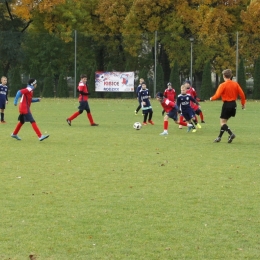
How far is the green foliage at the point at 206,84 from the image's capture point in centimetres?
4719

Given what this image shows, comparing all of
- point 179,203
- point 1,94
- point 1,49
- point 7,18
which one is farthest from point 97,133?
point 7,18

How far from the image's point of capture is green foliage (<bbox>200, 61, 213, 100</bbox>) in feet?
155

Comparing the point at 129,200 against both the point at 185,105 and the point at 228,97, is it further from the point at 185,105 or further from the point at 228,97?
the point at 185,105

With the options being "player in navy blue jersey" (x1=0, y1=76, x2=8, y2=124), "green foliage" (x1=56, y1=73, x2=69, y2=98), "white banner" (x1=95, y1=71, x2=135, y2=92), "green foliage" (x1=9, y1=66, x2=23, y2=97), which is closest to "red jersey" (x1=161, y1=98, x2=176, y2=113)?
"player in navy blue jersey" (x1=0, y1=76, x2=8, y2=124)

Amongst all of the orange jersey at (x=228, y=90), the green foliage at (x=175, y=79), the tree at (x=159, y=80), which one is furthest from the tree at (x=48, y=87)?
the orange jersey at (x=228, y=90)

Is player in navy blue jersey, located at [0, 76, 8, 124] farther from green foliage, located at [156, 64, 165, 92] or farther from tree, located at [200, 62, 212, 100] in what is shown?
tree, located at [200, 62, 212, 100]

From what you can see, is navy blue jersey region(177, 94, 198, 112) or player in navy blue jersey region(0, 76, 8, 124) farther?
player in navy blue jersey region(0, 76, 8, 124)

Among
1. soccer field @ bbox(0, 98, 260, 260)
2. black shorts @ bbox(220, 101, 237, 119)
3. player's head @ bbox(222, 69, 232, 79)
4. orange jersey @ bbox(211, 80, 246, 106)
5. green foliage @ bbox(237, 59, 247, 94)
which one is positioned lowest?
soccer field @ bbox(0, 98, 260, 260)

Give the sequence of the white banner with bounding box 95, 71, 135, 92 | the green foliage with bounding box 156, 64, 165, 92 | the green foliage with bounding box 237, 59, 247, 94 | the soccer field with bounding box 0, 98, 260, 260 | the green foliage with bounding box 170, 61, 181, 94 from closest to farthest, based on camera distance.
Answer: the soccer field with bounding box 0, 98, 260, 260 < the green foliage with bounding box 237, 59, 247, 94 < the white banner with bounding box 95, 71, 135, 92 < the green foliage with bounding box 156, 64, 165, 92 < the green foliage with bounding box 170, 61, 181, 94

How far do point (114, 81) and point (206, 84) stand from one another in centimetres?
679

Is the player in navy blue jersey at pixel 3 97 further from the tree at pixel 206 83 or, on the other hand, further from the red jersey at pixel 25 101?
the tree at pixel 206 83

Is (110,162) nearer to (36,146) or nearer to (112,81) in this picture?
(36,146)

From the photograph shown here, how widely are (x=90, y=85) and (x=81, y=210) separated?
4054 cm

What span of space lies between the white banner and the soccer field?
29949mm
